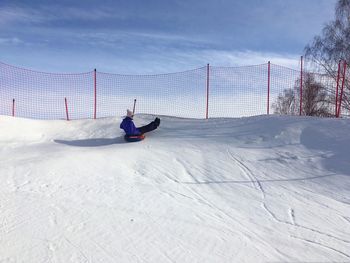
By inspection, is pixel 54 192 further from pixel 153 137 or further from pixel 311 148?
pixel 311 148

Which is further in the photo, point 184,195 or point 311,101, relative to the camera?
point 311,101

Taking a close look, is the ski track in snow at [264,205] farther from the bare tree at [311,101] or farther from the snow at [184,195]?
the bare tree at [311,101]

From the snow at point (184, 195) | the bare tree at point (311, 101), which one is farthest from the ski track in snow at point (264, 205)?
the bare tree at point (311, 101)

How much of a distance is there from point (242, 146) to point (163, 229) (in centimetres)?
464

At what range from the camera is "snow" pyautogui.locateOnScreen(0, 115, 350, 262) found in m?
4.93

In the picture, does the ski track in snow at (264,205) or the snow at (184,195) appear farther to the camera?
the ski track in snow at (264,205)

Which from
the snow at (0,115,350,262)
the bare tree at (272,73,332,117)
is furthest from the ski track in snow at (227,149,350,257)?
the bare tree at (272,73,332,117)

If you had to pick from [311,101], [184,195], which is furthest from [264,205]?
[311,101]

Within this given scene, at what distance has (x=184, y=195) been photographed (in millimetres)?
6832

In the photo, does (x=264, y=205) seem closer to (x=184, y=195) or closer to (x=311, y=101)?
(x=184, y=195)

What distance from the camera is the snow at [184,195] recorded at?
4.93 metres

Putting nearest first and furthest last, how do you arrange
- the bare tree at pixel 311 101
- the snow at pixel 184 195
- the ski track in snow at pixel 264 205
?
1. the snow at pixel 184 195
2. the ski track in snow at pixel 264 205
3. the bare tree at pixel 311 101

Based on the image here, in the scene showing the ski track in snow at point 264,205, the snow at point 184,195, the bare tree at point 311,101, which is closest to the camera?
the snow at point 184,195

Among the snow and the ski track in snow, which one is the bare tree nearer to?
the snow
